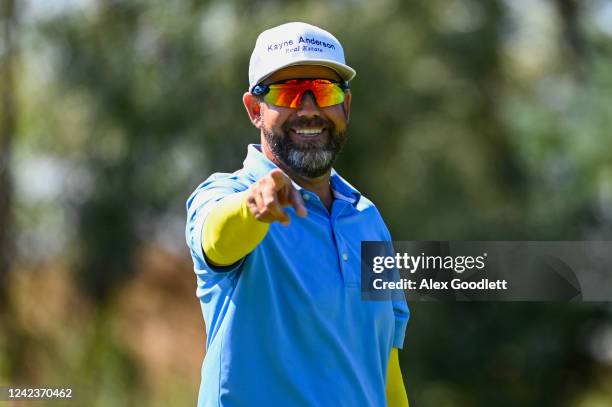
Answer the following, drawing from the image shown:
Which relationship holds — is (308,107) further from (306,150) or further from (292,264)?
(292,264)

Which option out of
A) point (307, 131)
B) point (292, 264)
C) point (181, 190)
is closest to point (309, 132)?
point (307, 131)

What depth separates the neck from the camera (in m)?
3.57

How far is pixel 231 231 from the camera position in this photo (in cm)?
305

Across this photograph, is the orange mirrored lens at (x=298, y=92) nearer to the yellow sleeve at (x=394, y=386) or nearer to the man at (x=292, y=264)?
the man at (x=292, y=264)

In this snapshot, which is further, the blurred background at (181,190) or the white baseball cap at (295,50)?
the blurred background at (181,190)

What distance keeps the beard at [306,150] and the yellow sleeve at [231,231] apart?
0.41 m

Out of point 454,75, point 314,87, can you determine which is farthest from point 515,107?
point 314,87

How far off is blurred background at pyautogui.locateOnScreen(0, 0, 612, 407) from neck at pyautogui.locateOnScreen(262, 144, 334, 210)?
10.4 m

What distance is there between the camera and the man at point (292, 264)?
3.26 m

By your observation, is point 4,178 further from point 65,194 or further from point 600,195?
point 600,195

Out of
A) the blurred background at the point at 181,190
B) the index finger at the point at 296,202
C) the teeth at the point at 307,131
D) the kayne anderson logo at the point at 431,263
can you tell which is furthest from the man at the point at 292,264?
the blurred background at the point at 181,190

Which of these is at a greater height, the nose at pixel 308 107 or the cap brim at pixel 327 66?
the cap brim at pixel 327 66

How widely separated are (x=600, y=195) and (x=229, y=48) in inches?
191

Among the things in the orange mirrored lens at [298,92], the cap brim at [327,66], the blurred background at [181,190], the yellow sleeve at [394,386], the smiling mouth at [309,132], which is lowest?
the yellow sleeve at [394,386]
